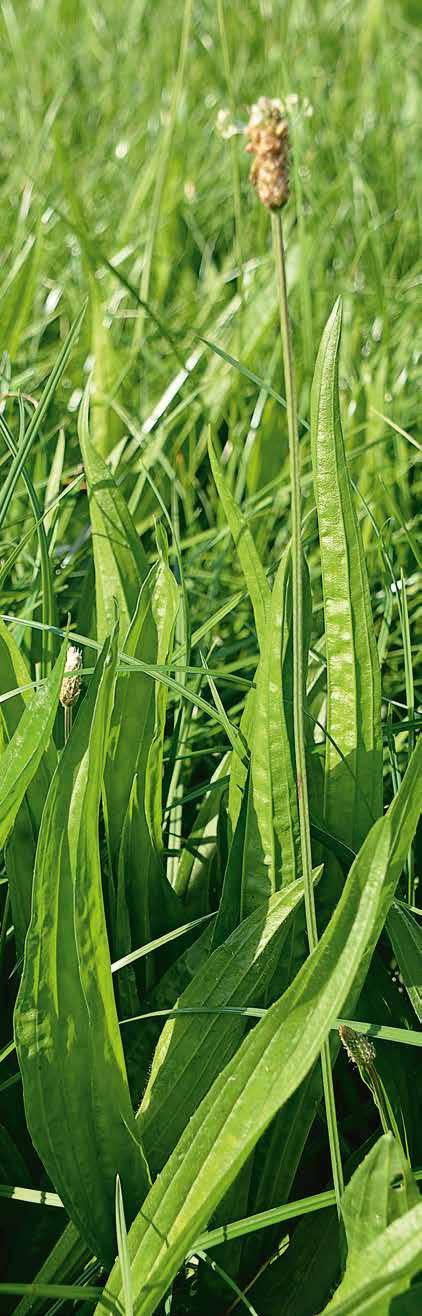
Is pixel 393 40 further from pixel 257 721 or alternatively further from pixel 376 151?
pixel 257 721

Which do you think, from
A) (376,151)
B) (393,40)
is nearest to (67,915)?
(376,151)

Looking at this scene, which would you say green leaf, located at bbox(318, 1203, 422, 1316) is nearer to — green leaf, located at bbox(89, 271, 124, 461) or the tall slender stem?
the tall slender stem

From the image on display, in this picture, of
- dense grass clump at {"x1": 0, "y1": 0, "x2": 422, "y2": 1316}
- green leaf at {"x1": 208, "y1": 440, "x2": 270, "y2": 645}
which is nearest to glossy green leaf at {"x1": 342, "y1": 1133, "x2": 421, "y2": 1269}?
dense grass clump at {"x1": 0, "y1": 0, "x2": 422, "y2": 1316}

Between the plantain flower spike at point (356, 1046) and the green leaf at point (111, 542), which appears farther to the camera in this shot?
the green leaf at point (111, 542)

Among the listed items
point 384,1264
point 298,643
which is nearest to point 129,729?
point 298,643

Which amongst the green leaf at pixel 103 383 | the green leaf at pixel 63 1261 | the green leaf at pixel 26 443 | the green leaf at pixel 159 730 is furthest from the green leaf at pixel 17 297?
the green leaf at pixel 63 1261

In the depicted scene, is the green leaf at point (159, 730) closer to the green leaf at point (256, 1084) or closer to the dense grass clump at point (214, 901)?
the dense grass clump at point (214, 901)

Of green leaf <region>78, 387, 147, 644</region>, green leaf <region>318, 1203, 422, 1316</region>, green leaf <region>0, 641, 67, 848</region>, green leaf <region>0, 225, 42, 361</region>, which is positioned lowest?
green leaf <region>318, 1203, 422, 1316</region>
